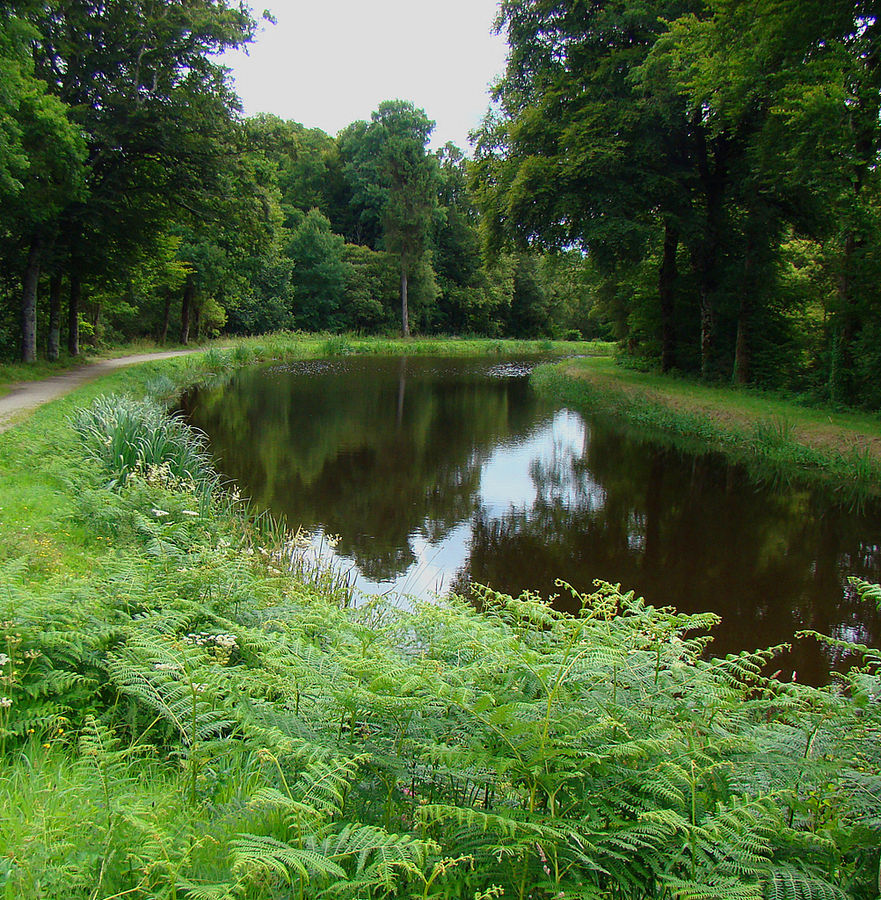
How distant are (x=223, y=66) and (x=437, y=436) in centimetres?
1279

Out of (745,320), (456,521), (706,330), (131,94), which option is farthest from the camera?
(706,330)

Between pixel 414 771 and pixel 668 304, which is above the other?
pixel 668 304

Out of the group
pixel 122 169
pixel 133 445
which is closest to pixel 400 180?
pixel 122 169

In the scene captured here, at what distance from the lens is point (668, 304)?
23.0 m

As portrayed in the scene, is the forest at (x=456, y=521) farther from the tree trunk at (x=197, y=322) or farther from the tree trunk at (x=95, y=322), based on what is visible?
the tree trunk at (x=197, y=322)

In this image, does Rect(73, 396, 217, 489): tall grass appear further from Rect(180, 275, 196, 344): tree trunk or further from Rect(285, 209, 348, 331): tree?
Rect(285, 209, 348, 331): tree

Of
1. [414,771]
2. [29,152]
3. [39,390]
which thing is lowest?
[414,771]

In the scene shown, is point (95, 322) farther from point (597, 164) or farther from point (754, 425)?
point (754, 425)

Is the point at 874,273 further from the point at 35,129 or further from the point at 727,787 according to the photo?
the point at 35,129

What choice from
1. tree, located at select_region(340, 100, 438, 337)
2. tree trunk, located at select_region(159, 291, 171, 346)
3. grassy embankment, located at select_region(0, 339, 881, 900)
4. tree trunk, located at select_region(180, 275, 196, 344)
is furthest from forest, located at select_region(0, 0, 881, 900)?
tree, located at select_region(340, 100, 438, 337)

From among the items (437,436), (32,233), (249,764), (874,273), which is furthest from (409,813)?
(32,233)

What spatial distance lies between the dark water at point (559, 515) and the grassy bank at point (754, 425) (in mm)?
938

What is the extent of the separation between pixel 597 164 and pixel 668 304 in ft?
20.1

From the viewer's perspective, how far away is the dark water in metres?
6.80
